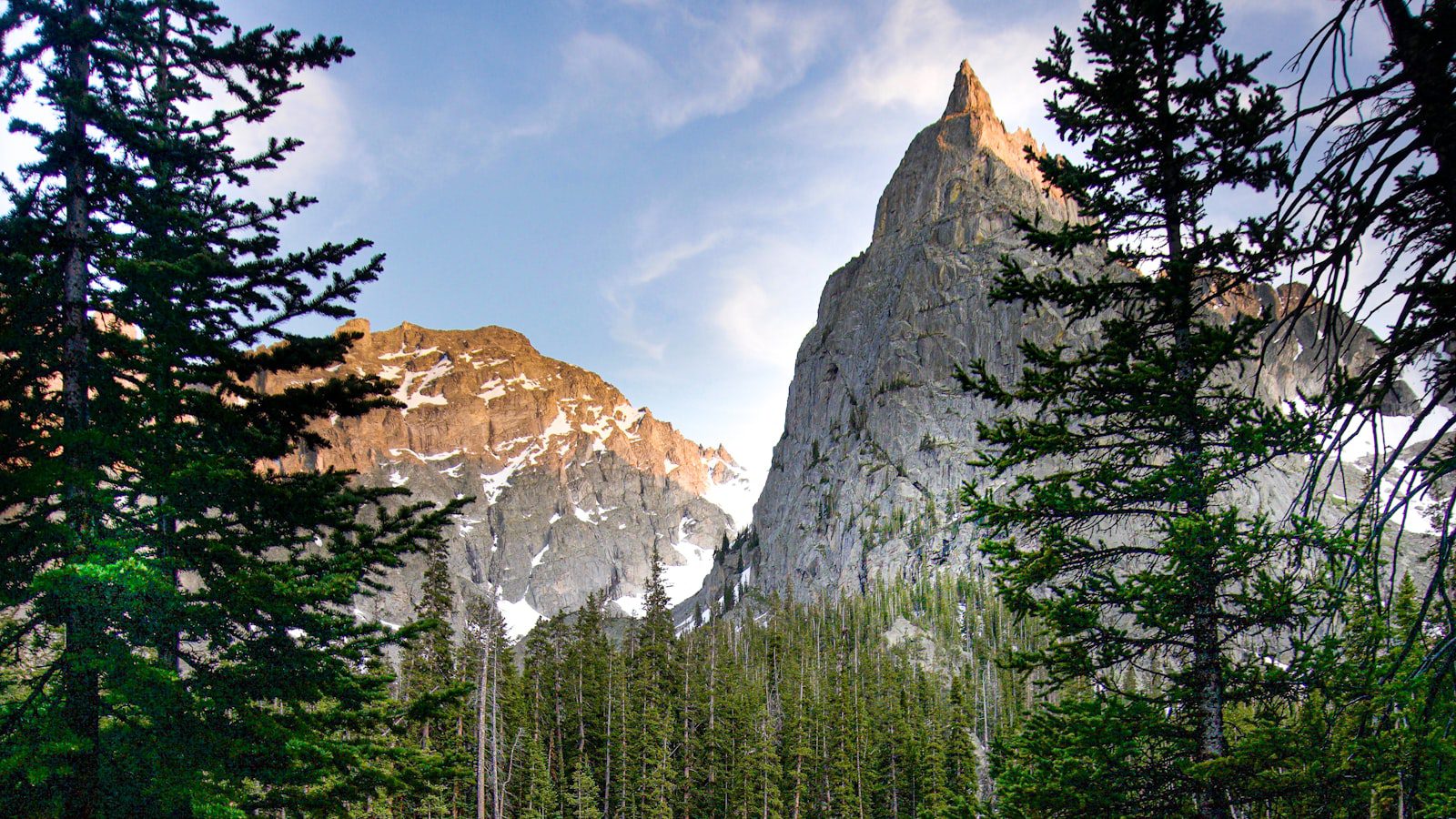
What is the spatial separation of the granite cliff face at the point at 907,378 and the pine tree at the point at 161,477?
113 meters

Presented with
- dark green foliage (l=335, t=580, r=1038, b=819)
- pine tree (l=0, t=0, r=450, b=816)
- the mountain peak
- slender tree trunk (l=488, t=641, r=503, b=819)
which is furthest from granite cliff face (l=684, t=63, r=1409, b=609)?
pine tree (l=0, t=0, r=450, b=816)

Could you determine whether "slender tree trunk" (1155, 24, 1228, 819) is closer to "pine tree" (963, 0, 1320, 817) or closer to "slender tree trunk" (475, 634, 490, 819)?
"pine tree" (963, 0, 1320, 817)

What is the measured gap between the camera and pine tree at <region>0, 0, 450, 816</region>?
637 cm

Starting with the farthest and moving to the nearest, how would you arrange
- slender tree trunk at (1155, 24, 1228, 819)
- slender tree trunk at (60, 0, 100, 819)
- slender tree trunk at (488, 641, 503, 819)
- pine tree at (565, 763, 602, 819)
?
pine tree at (565, 763, 602, 819) < slender tree trunk at (488, 641, 503, 819) < slender tree trunk at (1155, 24, 1228, 819) < slender tree trunk at (60, 0, 100, 819)

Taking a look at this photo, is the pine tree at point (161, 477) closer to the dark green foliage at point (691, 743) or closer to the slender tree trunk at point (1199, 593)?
the slender tree trunk at point (1199, 593)

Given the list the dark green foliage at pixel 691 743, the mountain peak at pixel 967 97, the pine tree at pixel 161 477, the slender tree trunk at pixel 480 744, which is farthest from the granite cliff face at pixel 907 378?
the pine tree at pixel 161 477

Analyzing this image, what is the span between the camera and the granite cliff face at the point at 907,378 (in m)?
130

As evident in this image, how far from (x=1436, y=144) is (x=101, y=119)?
35.2ft

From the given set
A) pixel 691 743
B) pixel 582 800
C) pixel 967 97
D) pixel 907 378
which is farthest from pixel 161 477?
pixel 967 97

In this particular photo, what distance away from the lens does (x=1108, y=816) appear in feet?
→ 23.2

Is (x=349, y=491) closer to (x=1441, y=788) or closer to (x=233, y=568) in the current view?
(x=233, y=568)

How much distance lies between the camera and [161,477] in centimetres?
653

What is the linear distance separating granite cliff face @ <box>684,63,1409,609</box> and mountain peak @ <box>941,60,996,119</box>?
1.52ft

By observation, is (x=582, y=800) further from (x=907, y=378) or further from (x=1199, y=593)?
(x=907, y=378)
